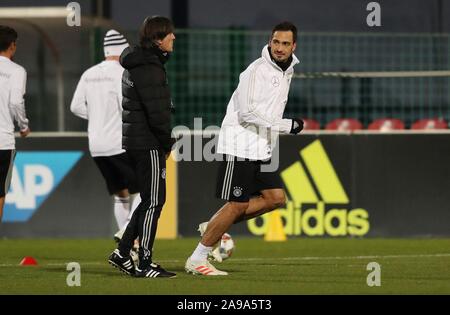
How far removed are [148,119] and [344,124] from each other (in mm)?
7919

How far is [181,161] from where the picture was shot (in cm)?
1880

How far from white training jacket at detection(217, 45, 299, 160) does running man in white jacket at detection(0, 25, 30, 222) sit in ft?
7.01

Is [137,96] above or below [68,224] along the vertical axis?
above

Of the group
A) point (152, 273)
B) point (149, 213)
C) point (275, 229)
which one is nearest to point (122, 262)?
point (152, 273)

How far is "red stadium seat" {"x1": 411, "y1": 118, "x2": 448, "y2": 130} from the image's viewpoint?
19217 millimetres

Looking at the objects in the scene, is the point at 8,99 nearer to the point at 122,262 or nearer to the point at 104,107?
the point at 104,107

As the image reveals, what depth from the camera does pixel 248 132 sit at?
41.2 ft

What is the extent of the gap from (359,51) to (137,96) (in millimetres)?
8142

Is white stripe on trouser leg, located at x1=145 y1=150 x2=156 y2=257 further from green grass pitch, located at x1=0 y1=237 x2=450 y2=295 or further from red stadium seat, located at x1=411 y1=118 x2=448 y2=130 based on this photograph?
red stadium seat, located at x1=411 y1=118 x2=448 y2=130

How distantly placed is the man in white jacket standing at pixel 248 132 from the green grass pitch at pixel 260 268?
0.38 metres

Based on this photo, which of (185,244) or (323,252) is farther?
(185,244)

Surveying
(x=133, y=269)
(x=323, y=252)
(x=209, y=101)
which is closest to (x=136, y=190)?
(x=323, y=252)
